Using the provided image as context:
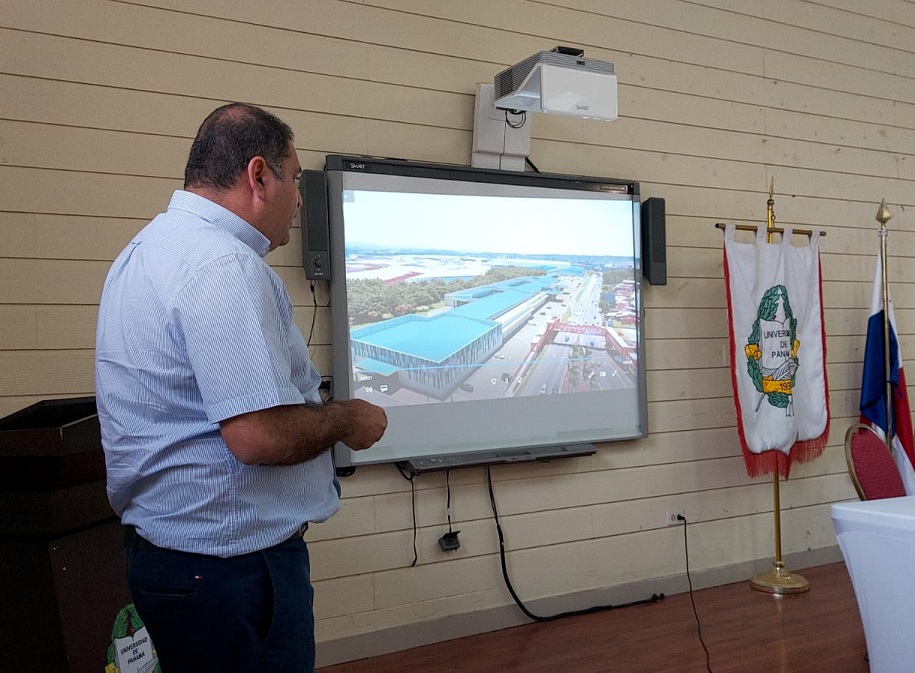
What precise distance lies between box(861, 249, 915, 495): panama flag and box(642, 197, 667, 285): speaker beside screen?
131 cm

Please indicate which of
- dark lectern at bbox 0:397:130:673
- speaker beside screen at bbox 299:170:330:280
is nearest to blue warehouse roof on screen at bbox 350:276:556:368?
speaker beside screen at bbox 299:170:330:280

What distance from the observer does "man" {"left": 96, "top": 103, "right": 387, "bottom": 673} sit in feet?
4.47

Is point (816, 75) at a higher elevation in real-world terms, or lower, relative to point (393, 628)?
higher

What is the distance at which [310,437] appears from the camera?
4.71ft

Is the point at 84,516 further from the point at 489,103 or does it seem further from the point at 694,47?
the point at 694,47

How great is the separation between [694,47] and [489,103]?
131cm

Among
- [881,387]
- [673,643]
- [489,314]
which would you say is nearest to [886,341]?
[881,387]

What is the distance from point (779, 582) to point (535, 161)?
2314 millimetres

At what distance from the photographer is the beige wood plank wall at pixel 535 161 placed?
282 centimetres

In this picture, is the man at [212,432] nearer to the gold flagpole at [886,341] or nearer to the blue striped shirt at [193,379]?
the blue striped shirt at [193,379]

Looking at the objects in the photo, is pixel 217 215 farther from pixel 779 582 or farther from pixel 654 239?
pixel 779 582

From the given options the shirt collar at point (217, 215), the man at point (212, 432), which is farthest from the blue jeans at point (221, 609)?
the shirt collar at point (217, 215)

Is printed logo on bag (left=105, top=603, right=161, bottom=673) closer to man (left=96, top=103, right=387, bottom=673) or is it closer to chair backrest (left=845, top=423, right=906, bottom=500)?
man (left=96, top=103, right=387, bottom=673)

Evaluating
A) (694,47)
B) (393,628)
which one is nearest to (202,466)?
(393,628)
